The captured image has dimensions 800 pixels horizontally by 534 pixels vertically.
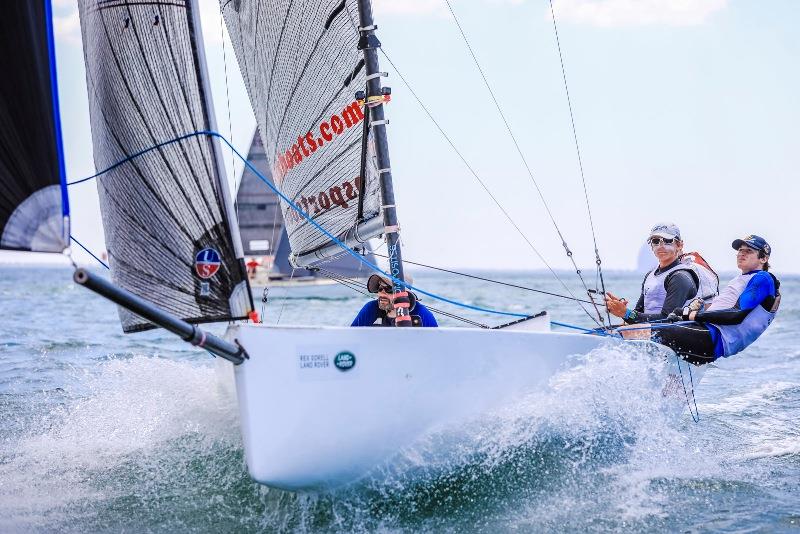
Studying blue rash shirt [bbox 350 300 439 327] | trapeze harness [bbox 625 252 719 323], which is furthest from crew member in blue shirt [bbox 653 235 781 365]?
blue rash shirt [bbox 350 300 439 327]

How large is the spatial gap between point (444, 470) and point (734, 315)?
2523mm

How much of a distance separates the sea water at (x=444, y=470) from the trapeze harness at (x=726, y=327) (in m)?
Answer: 0.57

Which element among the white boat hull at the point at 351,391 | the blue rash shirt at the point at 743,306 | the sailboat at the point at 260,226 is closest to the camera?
the white boat hull at the point at 351,391

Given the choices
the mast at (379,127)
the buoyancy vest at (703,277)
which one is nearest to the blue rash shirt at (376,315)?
the mast at (379,127)

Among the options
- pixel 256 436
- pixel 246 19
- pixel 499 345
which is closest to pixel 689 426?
pixel 499 345

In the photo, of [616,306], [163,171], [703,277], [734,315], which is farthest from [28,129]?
[703,277]

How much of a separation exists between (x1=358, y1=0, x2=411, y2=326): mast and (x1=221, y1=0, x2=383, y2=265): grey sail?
0.10 meters

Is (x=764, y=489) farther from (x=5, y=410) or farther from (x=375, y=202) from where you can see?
(x=5, y=410)

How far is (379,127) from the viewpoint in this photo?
494 centimetres

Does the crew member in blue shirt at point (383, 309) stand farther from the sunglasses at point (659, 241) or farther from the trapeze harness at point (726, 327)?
the sunglasses at point (659, 241)

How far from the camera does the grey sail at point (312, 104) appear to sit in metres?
5.14

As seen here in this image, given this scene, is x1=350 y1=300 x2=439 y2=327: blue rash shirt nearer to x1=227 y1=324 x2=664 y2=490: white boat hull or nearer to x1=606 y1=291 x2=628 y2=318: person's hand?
x1=227 y1=324 x2=664 y2=490: white boat hull

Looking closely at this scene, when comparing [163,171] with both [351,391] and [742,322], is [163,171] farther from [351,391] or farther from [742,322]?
[742,322]

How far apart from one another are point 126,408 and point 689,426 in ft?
13.7
